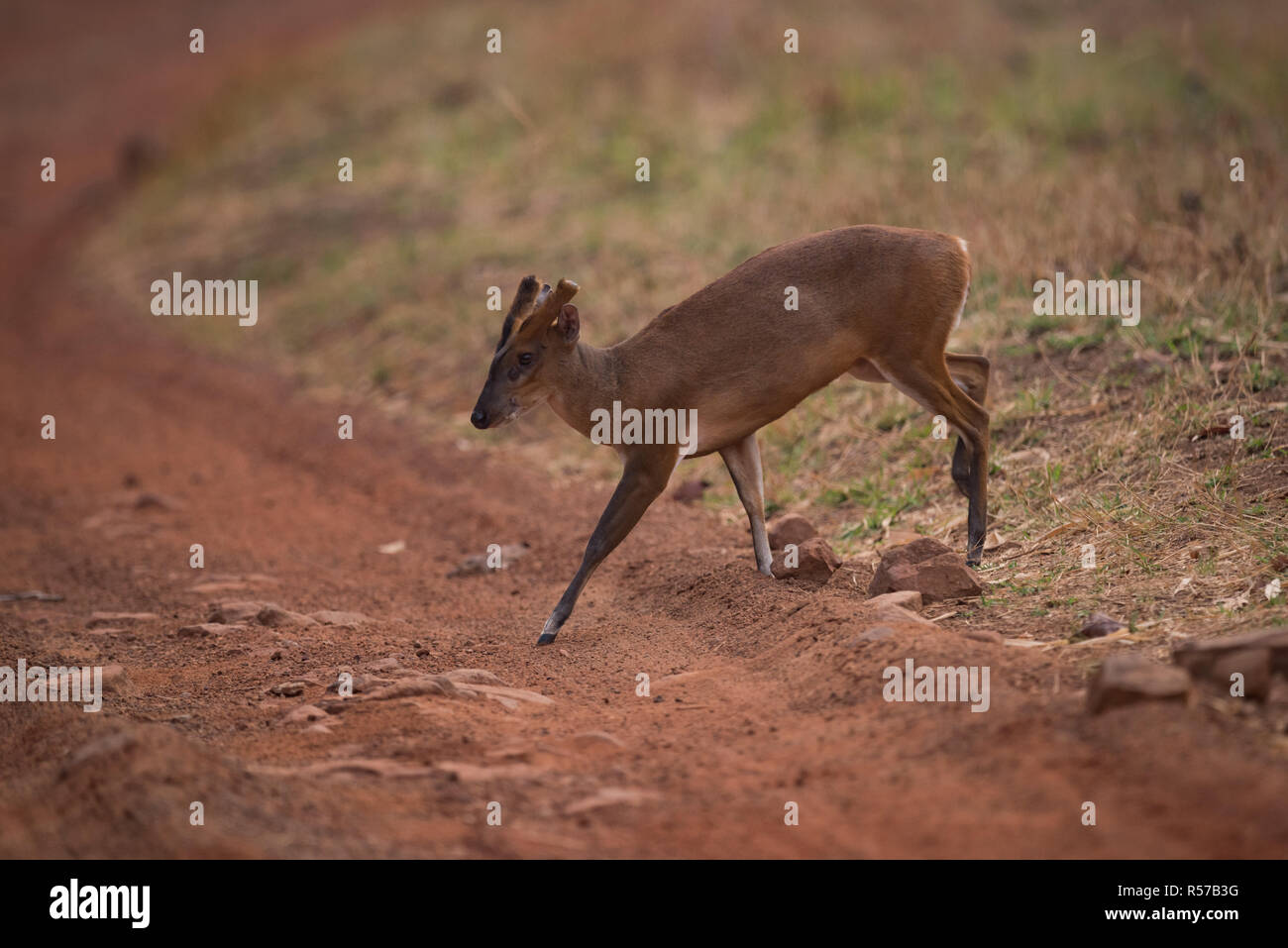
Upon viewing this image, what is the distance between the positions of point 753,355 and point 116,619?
160 inches

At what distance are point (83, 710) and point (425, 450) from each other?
548 cm

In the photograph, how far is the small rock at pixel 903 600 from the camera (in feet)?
19.1

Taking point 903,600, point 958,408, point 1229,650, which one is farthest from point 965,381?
point 1229,650

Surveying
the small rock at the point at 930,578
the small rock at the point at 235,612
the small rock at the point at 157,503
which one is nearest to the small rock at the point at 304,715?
the small rock at the point at 235,612

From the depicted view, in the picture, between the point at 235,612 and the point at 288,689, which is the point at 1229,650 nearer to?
the point at 288,689

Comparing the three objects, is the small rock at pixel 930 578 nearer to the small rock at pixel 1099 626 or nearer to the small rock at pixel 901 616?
the small rock at pixel 901 616

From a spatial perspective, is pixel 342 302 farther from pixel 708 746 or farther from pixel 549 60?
pixel 708 746

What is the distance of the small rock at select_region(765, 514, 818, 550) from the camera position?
711 cm

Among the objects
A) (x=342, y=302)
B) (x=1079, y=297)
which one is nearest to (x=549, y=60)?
(x=342, y=302)

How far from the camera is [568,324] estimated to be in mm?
6641

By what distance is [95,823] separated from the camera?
13.6ft

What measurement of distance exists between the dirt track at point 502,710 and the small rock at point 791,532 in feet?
0.93

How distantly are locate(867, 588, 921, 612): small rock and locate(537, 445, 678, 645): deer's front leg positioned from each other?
131cm

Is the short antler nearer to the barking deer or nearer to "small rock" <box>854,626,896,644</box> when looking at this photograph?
the barking deer
